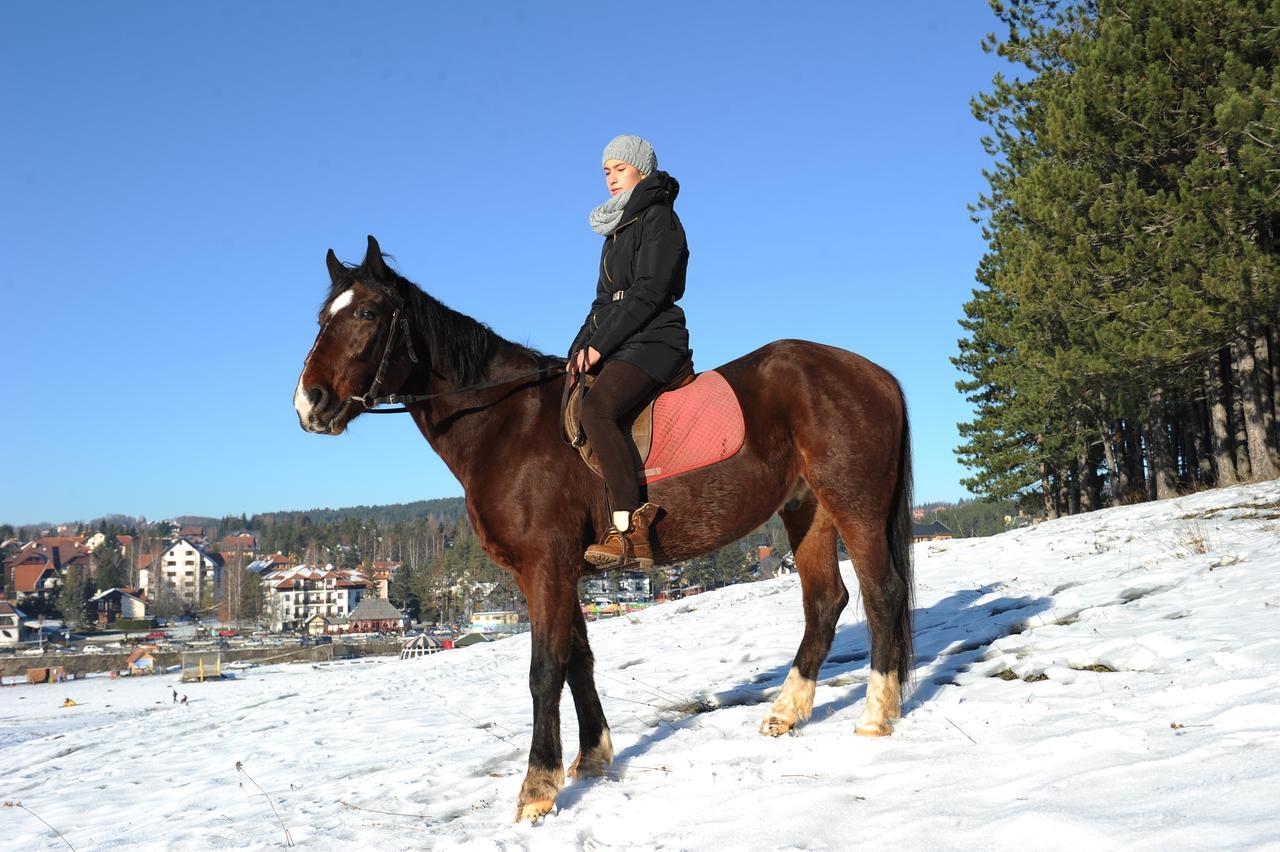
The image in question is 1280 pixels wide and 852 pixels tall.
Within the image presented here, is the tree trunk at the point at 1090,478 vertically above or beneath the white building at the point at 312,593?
above

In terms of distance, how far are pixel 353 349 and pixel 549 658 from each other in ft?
6.82

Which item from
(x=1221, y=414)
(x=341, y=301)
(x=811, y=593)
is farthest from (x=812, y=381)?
(x=1221, y=414)

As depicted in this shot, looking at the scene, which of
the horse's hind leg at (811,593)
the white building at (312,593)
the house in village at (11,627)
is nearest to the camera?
the horse's hind leg at (811,593)

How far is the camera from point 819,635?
18.2 ft

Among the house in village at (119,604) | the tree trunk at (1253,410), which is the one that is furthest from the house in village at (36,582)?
the tree trunk at (1253,410)

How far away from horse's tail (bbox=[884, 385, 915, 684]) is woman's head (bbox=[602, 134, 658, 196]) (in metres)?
2.19

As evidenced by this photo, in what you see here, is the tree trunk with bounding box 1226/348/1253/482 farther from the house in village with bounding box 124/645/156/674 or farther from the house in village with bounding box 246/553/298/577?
the house in village with bounding box 246/553/298/577

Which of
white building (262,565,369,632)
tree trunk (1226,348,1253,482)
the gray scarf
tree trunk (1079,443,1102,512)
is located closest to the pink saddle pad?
the gray scarf

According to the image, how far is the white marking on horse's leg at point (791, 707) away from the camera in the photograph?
515 centimetres

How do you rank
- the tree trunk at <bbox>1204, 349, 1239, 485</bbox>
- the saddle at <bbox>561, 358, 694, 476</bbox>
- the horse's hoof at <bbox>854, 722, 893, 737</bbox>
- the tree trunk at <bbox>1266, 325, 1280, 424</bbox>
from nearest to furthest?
the horse's hoof at <bbox>854, 722, 893, 737</bbox>, the saddle at <bbox>561, 358, 694, 476</bbox>, the tree trunk at <bbox>1204, 349, 1239, 485</bbox>, the tree trunk at <bbox>1266, 325, 1280, 424</bbox>

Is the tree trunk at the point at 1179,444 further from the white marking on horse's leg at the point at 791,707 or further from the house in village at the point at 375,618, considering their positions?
the house in village at the point at 375,618

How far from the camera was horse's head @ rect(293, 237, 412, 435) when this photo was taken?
4727 millimetres

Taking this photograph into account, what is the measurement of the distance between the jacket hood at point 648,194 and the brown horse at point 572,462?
106 centimetres

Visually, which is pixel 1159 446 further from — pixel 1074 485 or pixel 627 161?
pixel 627 161
